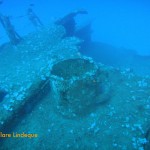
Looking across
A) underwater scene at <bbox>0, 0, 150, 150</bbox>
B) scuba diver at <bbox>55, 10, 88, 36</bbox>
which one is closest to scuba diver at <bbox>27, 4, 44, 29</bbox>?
scuba diver at <bbox>55, 10, 88, 36</bbox>

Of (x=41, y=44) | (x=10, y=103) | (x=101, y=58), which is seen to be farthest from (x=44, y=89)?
(x=101, y=58)

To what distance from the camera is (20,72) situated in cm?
859

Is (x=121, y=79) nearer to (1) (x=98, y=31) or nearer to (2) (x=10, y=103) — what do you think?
(2) (x=10, y=103)

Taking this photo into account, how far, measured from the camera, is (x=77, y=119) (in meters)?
5.90

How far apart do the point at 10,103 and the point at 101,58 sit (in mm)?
9347

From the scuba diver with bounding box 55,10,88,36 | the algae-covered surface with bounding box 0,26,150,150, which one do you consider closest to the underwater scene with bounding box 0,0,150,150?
the algae-covered surface with bounding box 0,26,150,150

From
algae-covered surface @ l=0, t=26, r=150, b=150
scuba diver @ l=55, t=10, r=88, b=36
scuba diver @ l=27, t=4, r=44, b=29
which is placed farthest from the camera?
scuba diver @ l=27, t=4, r=44, b=29

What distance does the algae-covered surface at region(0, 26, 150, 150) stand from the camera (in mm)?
5242

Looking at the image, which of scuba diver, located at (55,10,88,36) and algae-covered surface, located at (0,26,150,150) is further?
scuba diver, located at (55,10,88,36)

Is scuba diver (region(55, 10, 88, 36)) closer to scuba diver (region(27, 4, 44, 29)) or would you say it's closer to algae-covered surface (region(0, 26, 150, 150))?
scuba diver (region(27, 4, 44, 29))

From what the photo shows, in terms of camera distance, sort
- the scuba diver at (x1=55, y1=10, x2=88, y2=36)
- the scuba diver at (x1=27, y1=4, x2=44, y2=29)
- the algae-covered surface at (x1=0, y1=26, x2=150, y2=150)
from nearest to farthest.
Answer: the algae-covered surface at (x1=0, y1=26, x2=150, y2=150)
the scuba diver at (x1=55, y1=10, x2=88, y2=36)
the scuba diver at (x1=27, y1=4, x2=44, y2=29)

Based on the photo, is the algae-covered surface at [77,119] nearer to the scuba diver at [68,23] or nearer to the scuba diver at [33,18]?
the scuba diver at [68,23]

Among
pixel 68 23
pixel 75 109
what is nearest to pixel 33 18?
pixel 68 23

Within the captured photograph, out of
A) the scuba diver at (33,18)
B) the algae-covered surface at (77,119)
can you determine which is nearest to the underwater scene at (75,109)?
the algae-covered surface at (77,119)
